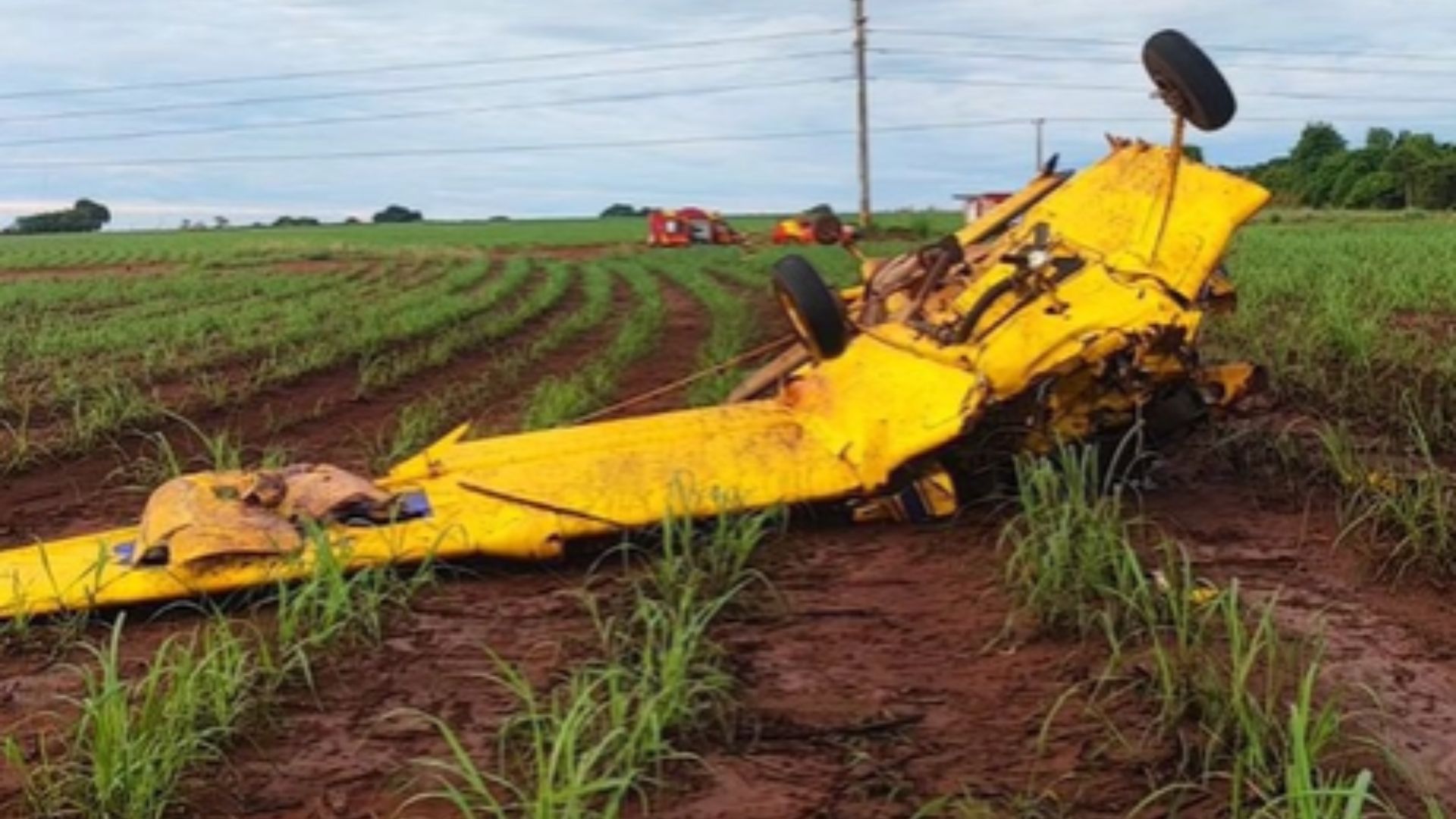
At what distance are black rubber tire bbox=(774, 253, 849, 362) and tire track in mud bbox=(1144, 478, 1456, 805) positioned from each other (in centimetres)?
117

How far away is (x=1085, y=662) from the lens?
343 cm

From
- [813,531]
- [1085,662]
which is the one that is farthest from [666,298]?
[1085,662]

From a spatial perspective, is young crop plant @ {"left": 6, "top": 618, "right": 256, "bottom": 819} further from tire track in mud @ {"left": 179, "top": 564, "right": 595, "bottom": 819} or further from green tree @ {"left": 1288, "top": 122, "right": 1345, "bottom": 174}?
green tree @ {"left": 1288, "top": 122, "right": 1345, "bottom": 174}

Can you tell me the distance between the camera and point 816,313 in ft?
15.5

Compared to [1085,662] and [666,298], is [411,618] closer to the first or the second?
[1085,662]

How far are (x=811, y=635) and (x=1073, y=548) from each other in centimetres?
70

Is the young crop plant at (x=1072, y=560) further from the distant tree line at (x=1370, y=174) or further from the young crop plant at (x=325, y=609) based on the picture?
the distant tree line at (x=1370, y=174)

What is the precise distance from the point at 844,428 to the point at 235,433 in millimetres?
4112

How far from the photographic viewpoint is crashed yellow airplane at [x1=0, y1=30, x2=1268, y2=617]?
4066 mm

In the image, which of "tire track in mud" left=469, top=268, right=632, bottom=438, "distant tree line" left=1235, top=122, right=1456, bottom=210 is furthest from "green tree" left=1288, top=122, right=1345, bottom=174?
"tire track in mud" left=469, top=268, right=632, bottom=438

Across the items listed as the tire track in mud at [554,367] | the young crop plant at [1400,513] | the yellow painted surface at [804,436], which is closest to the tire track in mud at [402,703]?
the yellow painted surface at [804,436]

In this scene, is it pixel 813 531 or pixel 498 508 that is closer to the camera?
pixel 498 508

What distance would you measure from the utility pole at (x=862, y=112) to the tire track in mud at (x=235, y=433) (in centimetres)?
2594

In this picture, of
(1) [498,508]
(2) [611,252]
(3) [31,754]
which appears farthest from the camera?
(2) [611,252]
